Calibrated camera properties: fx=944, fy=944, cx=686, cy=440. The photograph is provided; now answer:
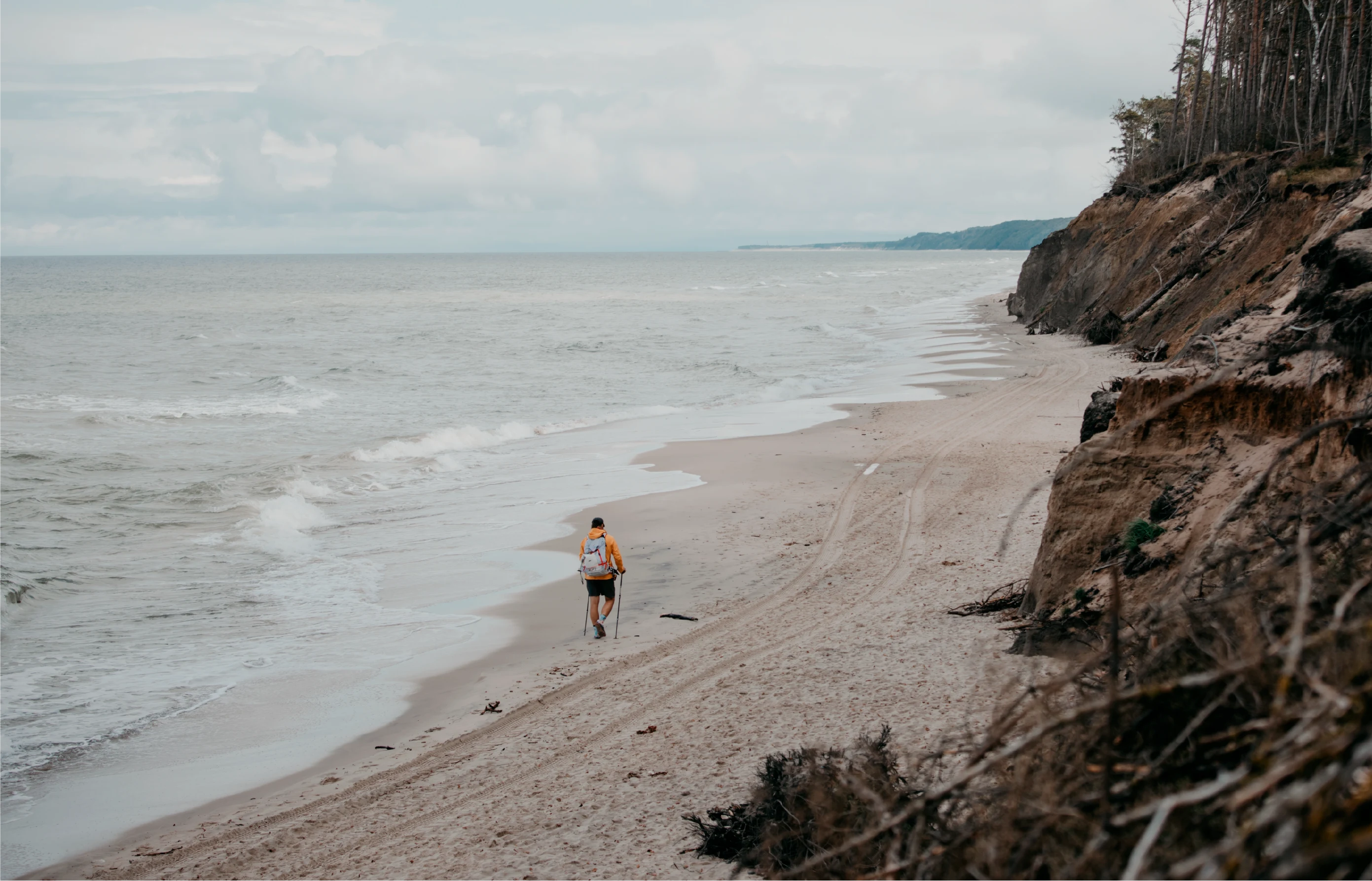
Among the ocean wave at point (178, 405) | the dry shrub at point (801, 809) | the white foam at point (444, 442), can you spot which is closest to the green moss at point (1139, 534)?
the dry shrub at point (801, 809)

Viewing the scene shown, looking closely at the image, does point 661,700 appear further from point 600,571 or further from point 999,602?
point 999,602

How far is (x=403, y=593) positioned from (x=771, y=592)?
4.45 m

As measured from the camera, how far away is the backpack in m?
9.98

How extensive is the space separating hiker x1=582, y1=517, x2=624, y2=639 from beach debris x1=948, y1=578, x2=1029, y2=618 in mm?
3464

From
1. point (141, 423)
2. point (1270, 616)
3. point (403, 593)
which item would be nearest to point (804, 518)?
point (403, 593)

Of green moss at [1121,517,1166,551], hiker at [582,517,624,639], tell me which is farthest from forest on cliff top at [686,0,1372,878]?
hiker at [582,517,624,639]

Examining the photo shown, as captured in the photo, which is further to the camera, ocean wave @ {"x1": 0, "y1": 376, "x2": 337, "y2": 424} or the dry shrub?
ocean wave @ {"x1": 0, "y1": 376, "x2": 337, "y2": 424}

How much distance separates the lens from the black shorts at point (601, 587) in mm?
9992

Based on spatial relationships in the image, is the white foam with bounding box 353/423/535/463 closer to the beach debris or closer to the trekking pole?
the trekking pole

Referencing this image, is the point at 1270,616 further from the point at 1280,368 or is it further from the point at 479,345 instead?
the point at 479,345

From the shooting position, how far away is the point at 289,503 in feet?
52.5

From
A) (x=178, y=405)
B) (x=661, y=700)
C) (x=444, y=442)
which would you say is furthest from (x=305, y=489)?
(x=178, y=405)

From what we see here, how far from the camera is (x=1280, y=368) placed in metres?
6.72

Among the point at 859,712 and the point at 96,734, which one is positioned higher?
the point at 859,712
